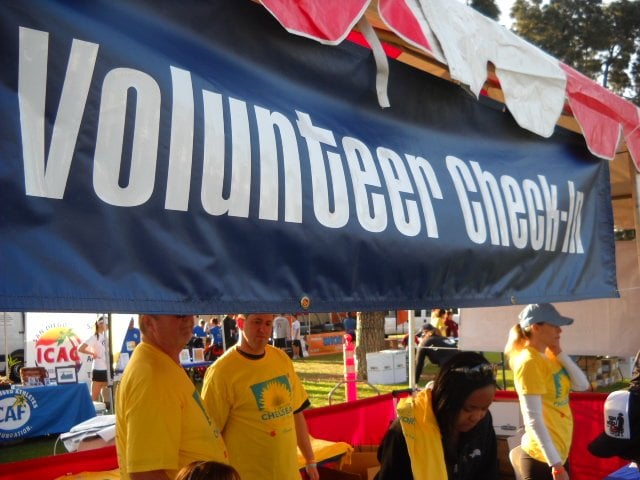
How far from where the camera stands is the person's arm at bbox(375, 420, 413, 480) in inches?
89.4

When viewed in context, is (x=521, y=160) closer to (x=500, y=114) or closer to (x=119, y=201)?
(x=500, y=114)

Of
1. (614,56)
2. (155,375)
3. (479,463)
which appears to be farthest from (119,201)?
(614,56)

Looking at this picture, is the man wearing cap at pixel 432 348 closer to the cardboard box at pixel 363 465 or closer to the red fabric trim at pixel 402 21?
the cardboard box at pixel 363 465

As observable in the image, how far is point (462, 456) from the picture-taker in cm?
246

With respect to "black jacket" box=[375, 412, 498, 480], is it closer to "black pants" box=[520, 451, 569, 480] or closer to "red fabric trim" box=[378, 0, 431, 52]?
"black pants" box=[520, 451, 569, 480]

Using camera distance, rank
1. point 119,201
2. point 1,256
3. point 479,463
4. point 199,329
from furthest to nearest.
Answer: point 199,329 < point 479,463 < point 119,201 < point 1,256

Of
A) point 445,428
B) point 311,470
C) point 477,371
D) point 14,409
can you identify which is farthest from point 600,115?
point 14,409

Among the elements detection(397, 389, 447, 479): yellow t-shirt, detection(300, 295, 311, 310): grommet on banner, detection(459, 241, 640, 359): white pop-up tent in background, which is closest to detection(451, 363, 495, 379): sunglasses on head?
detection(397, 389, 447, 479): yellow t-shirt

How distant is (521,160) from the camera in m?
3.34

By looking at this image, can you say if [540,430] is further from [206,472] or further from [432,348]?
[432,348]

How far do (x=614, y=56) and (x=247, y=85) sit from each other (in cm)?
3221

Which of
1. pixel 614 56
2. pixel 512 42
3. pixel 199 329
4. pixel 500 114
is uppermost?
pixel 614 56

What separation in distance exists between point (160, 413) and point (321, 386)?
38.4 ft

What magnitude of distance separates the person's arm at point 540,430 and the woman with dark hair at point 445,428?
114cm
